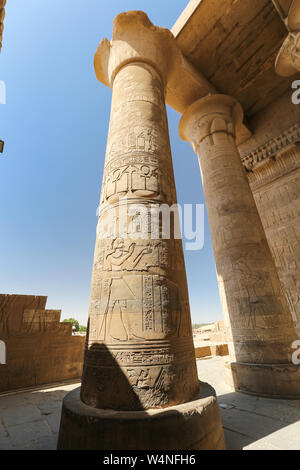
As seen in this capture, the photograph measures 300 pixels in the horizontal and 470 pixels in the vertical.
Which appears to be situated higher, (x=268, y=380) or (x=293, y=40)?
(x=293, y=40)

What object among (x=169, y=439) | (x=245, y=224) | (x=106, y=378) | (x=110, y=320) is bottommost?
(x=169, y=439)

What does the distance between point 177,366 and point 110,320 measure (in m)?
0.79

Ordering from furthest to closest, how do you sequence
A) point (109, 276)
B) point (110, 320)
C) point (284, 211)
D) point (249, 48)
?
1. point (249, 48)
2. point (284, 211)
3. point (109, 276)
4. point (110, 320)

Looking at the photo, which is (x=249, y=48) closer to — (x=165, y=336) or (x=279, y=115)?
(x=279, y=115)

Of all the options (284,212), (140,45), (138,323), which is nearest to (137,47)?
(140,45)

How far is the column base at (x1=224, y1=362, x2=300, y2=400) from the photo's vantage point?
358 centimetres

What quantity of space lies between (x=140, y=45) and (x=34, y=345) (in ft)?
22.0

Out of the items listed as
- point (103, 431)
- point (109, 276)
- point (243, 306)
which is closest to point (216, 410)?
point (103, 431)

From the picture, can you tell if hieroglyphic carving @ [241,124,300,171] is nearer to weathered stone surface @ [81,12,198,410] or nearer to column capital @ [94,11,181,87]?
column capital @ [94,11,181,87]

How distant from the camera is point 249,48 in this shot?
289 inches

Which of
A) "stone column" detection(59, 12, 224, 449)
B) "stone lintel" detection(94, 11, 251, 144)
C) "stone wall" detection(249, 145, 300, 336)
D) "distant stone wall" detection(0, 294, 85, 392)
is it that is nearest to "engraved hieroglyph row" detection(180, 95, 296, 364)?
"stone wall" detection(249, 145, 300, 336)

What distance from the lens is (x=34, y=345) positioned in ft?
16.3

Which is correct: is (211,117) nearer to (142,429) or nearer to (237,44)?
(237,44)

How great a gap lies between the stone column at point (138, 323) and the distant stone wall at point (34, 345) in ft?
10.7
